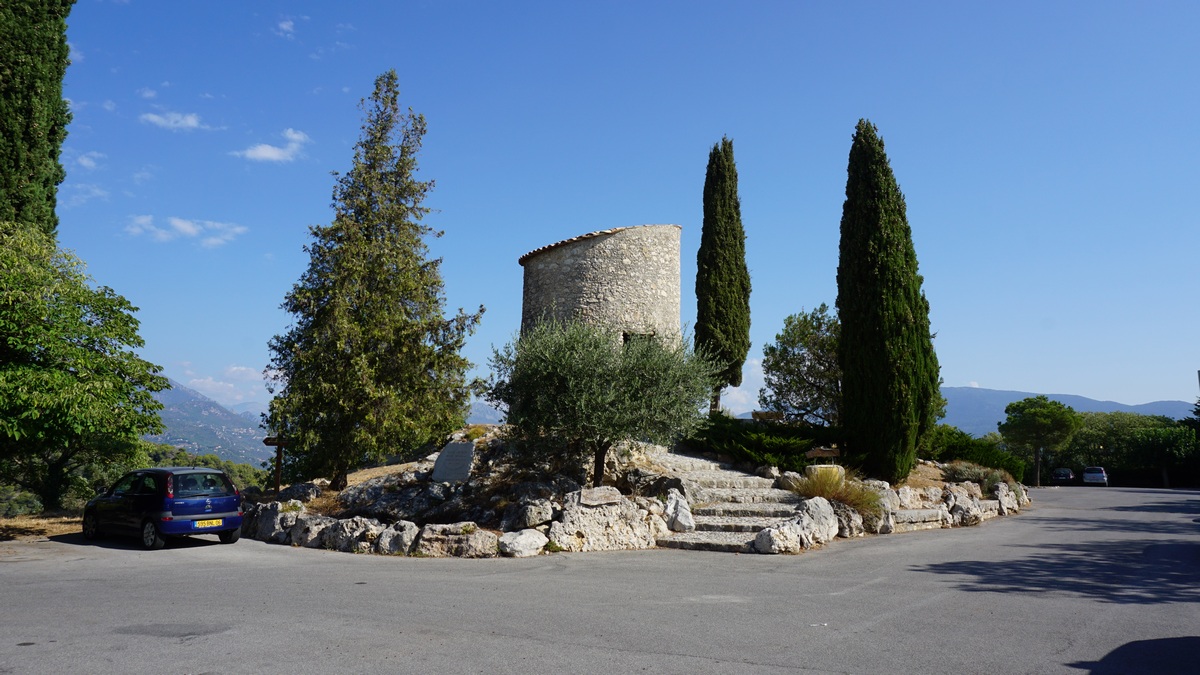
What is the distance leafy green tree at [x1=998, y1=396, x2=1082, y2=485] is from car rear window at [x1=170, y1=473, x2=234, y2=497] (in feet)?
131

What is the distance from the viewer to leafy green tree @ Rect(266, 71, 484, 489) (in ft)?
53.2

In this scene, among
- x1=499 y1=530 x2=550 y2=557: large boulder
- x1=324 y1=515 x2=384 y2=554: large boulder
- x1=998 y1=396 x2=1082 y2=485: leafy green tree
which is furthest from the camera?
x1=998 y1=396 x2=1082 y2=485: leafy green tree

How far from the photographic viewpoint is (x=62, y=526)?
53.2 feet

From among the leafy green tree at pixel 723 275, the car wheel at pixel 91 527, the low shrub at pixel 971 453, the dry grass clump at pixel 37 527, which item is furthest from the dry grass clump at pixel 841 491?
the dry grass clump at pixel 37 527

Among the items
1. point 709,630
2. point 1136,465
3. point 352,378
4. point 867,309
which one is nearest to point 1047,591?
point 709,630

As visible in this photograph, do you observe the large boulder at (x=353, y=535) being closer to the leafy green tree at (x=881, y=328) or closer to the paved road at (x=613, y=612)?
the paved road at (x=613, y=612)

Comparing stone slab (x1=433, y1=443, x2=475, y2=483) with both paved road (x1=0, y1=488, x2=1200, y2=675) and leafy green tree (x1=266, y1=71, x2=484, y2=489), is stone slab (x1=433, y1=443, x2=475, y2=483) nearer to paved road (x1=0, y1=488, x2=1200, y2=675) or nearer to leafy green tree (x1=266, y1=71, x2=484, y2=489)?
leafy green tree (x1=266, y1=71, x2=484, y2=489)

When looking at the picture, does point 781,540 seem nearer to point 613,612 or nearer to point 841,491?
point 841,491

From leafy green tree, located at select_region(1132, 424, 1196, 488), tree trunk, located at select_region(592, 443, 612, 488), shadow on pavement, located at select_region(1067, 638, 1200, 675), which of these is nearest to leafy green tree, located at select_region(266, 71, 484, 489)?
tree trunk, located at select_region(592, 443, 612, 488)

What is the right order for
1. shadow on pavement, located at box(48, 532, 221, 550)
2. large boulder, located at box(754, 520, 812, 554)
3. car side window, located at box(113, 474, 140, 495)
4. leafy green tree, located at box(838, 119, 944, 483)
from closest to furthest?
large boulder, located at box(754, 520, 812, 554) < shadow on pavement, located at box(48, 532, 221, 550) < car side window, located at box(113, 474, 140, 495) < leafy green tree, located at box(838, 119, 944, 483)

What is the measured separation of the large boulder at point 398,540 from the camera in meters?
12.3

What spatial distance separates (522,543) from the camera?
1191 centimetres

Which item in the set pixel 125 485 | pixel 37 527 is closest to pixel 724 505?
pixel 125 485

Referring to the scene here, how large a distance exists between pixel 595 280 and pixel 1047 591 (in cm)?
1595
